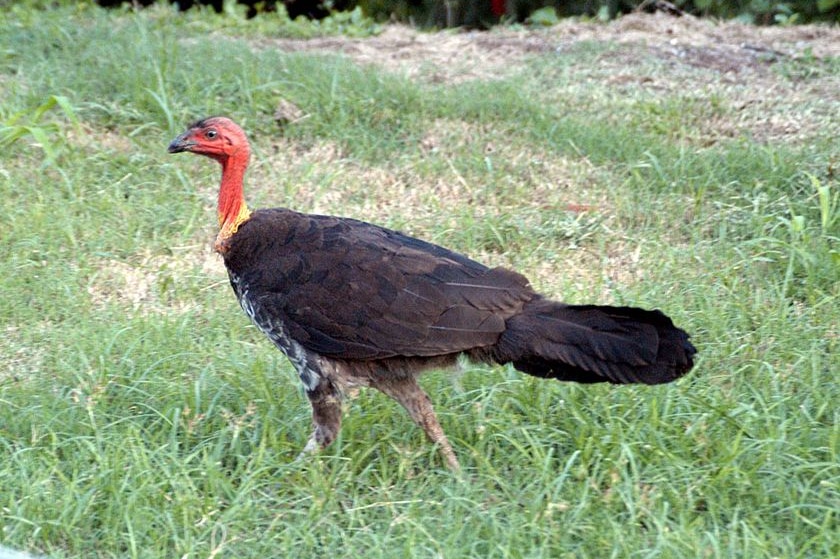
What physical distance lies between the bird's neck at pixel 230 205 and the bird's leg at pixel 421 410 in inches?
36.4

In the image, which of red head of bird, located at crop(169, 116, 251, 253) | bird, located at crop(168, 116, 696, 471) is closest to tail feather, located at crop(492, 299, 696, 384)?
bird, located at crop(168, 116, 696, 471)

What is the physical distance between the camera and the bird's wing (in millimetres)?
4293

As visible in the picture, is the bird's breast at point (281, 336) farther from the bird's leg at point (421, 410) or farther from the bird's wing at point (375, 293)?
the bird's leg at point (421, 410)

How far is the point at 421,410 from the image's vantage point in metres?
4.41

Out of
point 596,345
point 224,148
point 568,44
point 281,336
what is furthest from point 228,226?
point 568,44

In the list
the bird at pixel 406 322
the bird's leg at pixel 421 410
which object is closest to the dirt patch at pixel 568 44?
the bird at pixel 406 322

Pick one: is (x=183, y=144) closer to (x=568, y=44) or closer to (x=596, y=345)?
(x=596, y=345)

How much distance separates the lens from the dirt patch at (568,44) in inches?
330

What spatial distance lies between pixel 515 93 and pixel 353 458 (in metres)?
3.91

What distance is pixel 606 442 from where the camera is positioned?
435 centimetres

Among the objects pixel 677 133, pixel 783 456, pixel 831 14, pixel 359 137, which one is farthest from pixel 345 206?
pixel 831 14

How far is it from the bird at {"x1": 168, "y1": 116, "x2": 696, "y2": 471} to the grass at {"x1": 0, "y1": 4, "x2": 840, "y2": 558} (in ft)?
0.83

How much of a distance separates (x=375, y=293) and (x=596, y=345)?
2.81ft

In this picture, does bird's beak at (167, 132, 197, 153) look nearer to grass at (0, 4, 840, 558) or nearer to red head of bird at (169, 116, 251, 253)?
red head of bird at (169, 116, 251, 253)
